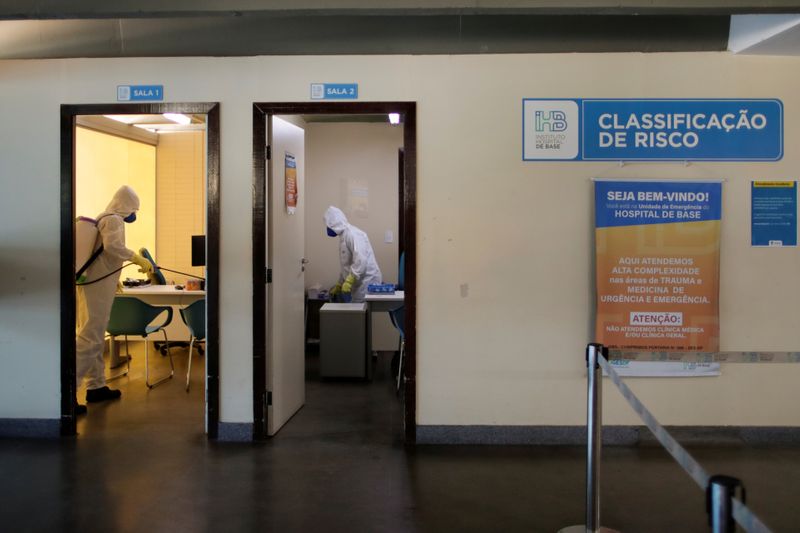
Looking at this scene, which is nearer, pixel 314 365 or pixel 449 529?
pixel 449 529

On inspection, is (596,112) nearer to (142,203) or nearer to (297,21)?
(297,21)

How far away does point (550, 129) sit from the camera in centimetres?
423

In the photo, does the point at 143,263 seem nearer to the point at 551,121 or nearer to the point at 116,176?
the point at 116,176

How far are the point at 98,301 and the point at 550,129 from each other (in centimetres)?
375

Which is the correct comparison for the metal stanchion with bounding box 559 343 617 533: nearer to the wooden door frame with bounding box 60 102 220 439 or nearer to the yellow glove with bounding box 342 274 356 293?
the wooden door frame with bounding box 60 102 220 439

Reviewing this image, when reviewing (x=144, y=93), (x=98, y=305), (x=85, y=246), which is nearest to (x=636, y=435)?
(x=144, y=93)

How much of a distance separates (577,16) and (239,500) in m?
3.42

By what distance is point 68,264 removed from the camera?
14.6ft

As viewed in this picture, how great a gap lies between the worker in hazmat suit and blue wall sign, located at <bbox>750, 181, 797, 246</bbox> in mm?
4648

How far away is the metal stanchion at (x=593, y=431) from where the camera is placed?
280 cm

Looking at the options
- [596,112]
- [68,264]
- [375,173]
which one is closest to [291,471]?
[68,264]

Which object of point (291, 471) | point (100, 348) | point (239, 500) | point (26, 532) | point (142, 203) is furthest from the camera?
point (142, 203)

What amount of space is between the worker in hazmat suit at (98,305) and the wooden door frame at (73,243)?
892 mm

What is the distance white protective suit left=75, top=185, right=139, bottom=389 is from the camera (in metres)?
5.36
